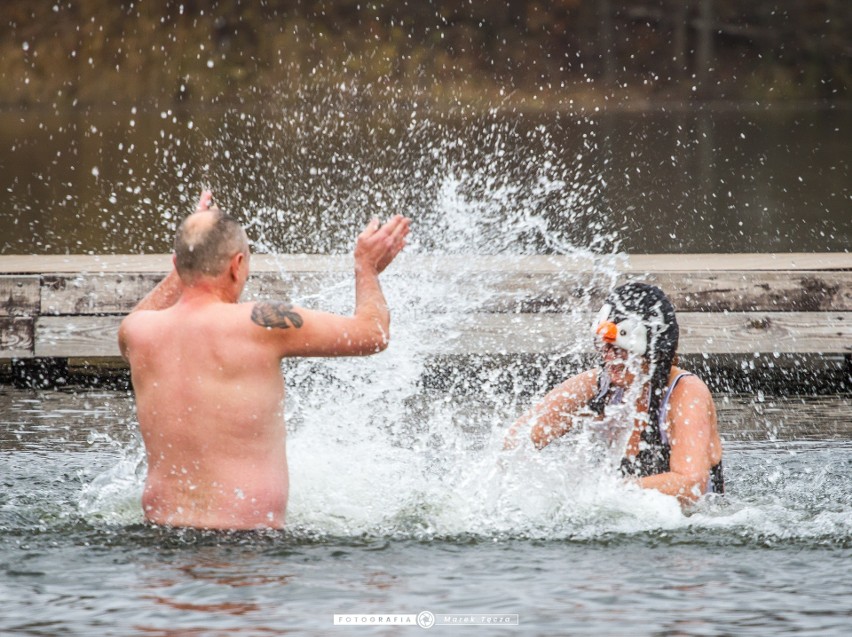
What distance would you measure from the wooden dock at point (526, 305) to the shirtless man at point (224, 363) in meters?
3.76

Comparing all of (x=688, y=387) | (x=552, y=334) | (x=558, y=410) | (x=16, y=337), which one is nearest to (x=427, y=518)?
(x=558, y=410)

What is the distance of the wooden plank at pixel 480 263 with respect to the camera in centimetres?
869

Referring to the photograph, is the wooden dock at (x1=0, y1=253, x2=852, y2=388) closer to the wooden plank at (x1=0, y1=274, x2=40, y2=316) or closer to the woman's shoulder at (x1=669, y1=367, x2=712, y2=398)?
the wooden plank at (x1=0, y1=274, x2=40, y2=316)

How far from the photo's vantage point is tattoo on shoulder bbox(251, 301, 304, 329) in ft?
15.1

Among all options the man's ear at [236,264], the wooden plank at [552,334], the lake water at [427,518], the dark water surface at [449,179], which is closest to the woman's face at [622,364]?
the lake water at [427,518]

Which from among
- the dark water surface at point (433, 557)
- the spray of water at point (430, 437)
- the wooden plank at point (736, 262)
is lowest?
the dark water surface at point (433, 557)

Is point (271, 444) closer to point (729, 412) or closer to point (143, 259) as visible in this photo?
point (729, 412)

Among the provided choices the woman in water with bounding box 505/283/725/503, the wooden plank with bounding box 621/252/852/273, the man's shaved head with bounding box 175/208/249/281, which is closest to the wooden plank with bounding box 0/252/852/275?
the wooden plank with bounding box 621/252/852/273

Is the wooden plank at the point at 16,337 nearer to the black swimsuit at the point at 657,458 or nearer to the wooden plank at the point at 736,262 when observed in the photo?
the wooden plank at the point at 736,262

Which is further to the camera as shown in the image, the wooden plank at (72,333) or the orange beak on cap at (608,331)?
the wooden plank at (72,333)

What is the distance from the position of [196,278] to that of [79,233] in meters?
11.4

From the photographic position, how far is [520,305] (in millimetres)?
8594

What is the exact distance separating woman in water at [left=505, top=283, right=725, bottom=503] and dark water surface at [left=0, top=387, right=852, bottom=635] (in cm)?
16

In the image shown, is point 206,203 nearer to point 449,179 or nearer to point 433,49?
point 449,179
